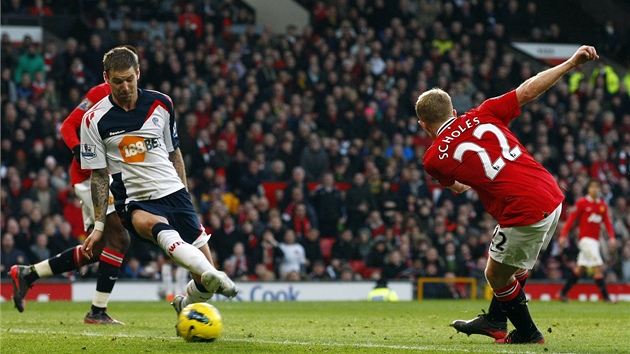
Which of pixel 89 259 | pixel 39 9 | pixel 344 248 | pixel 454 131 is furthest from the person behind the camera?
pixel 39 9

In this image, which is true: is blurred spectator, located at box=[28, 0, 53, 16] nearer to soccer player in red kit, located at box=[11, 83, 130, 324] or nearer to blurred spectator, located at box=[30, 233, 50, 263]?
blurred spectator, located at box=[30, 233, 50, 263]

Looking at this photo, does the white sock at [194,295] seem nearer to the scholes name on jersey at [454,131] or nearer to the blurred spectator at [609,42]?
the scholes name on jersey at [454,131]

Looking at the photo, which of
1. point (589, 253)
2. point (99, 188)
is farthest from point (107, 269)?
point (589, 253)

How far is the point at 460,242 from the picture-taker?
67.1 ft

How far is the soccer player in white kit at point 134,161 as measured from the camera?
7.77 metres

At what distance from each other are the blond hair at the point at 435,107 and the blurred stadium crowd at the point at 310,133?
10.7 metres

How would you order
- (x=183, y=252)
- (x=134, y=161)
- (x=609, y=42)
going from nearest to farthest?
1. (x=183, y=252)
2. (x=134, y=161)
3. (x=609, y=42)

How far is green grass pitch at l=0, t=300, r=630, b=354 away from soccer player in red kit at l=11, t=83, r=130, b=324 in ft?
0.94

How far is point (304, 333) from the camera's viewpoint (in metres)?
9.03

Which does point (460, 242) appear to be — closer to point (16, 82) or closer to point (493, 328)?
point (16, 82)

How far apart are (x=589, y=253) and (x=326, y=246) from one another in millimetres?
4862

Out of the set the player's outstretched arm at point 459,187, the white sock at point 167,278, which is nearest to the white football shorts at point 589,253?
the white sock at point 167,278

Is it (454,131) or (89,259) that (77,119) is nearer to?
(89,259)

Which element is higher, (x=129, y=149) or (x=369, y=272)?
(x=129, y=149)
